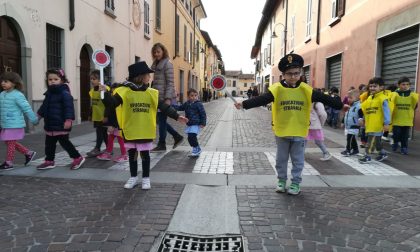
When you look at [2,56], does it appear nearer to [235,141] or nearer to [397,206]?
[235,141]

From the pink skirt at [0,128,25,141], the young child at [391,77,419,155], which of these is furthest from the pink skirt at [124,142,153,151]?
the young child at [391,77,419,155]

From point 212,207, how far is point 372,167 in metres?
3.27

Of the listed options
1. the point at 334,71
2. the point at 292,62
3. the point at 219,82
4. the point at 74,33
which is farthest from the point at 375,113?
the point at 334,71

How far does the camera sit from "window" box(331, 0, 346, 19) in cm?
1369

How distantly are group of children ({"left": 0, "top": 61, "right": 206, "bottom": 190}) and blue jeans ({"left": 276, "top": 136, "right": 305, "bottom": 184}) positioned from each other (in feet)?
4.14

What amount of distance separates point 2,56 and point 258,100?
22.9ft

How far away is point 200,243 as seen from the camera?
3.02 meters

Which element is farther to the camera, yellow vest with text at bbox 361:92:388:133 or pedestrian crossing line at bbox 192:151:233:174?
yellow vest with text at bbox 361:92:388:133

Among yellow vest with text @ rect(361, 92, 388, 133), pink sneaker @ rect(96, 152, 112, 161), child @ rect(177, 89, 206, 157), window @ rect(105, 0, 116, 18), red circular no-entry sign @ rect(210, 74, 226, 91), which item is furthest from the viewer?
window @ rect(105, 0, 116, 18)

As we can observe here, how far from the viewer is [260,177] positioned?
5129mm

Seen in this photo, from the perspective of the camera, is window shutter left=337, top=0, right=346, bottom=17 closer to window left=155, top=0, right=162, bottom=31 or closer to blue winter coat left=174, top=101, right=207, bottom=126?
blue winter coat left=174, top=101, right=207, bottom=126

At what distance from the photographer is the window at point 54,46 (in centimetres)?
1046

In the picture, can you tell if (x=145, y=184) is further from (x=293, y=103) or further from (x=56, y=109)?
(x=293, y=103)

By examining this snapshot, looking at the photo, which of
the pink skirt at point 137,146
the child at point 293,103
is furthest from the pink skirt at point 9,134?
the child at point 293,103
